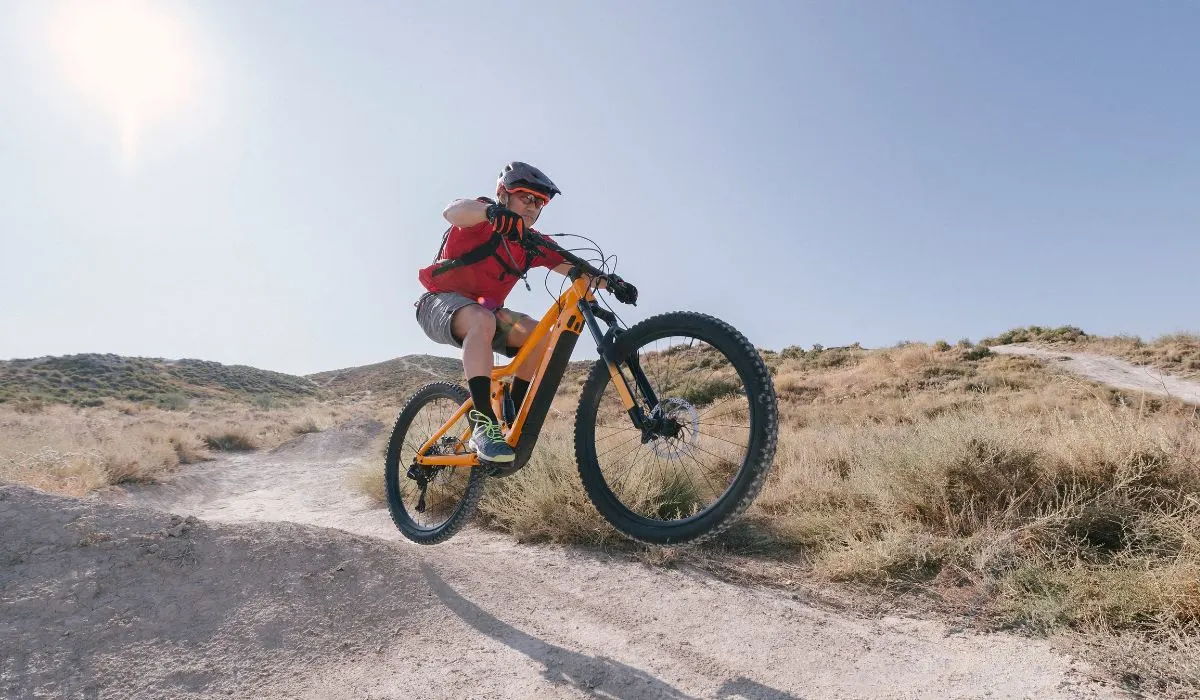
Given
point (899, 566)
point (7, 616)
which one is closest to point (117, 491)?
point (7, 616)

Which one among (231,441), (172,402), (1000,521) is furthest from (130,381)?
(1000,521)

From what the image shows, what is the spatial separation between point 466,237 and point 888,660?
3341 millimetres

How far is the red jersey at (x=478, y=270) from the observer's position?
4.06 meters

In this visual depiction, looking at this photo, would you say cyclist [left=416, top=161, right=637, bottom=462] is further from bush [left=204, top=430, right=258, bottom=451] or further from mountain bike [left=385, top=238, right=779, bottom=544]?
bush [left=204, top=430, right=258, bottom=451]

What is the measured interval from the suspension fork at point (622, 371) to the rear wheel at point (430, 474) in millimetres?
1439

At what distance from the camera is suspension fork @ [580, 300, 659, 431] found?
3189 mm

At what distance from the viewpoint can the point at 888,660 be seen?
277 cm

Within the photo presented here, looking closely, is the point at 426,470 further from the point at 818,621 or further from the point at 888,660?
the point at 888,660

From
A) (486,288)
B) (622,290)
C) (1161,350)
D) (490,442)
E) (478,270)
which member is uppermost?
(1161,350)

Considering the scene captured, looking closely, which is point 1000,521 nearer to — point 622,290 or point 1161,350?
point 622,290

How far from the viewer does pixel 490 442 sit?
3.57 meters

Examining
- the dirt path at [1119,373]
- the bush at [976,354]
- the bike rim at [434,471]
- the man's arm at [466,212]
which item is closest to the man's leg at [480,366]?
the man's arm at [466,212]

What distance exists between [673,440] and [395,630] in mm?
1643

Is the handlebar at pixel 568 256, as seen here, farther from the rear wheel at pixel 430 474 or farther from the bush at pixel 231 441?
the bush at pixel 231 441
